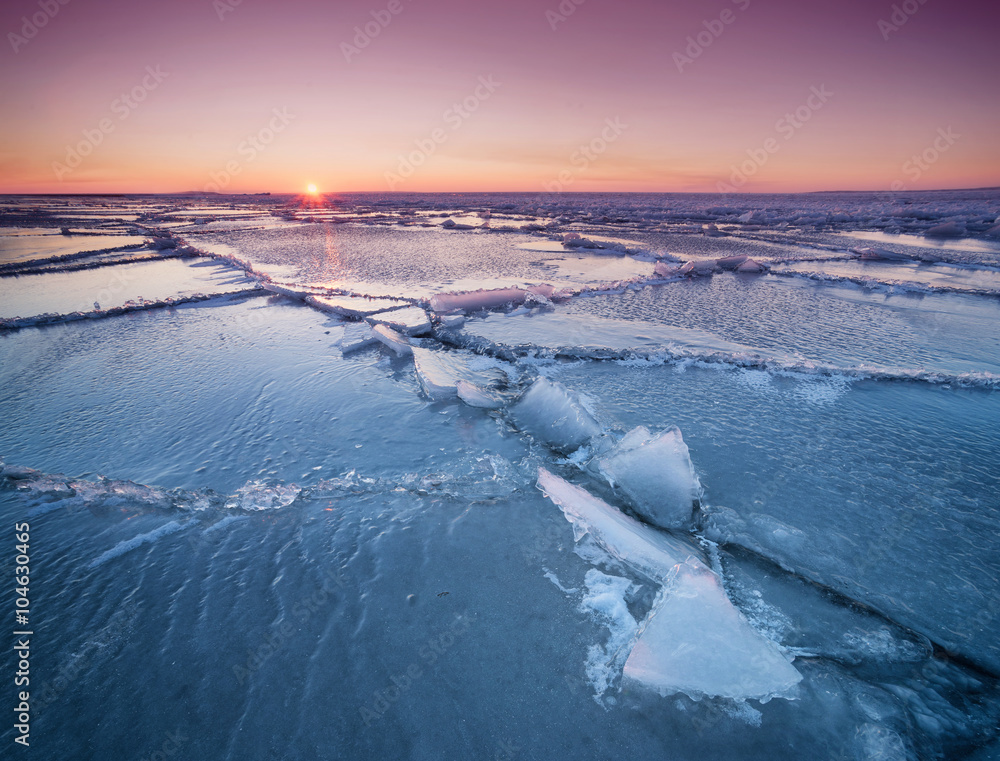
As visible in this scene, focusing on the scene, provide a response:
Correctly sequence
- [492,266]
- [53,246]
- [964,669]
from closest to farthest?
[964,669]
[492,266]
[53,246]

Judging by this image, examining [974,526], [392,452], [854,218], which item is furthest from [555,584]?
[854,218]

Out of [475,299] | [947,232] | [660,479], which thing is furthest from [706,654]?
[947,232]

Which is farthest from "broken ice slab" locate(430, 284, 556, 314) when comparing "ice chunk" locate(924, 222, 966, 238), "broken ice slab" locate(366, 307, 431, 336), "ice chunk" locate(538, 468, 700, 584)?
"ice chunk" locate(924, 222, 966, 238)

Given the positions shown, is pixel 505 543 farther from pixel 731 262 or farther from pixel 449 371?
pixel 731 262

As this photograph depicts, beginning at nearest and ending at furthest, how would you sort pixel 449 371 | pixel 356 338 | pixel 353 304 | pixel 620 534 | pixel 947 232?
pixel 620 534
pixel 449 371
pixel 356 338
pixel 353 304
pixel 947 232

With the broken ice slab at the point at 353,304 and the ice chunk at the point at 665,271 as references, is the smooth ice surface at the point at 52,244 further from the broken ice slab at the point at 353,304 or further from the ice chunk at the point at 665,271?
the ice chunk at the point at 665,271

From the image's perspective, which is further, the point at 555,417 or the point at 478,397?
the point at 478,397

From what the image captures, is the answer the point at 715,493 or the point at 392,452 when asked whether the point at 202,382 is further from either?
the point at 715,493

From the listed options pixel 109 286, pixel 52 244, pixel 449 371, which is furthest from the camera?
pixel 52 244
